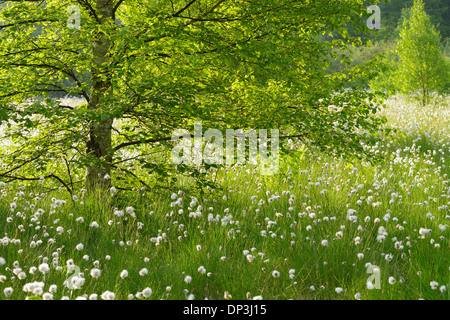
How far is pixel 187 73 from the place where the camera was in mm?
5258

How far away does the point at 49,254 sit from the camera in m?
3.82

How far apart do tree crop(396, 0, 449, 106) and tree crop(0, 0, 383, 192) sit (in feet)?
61.4

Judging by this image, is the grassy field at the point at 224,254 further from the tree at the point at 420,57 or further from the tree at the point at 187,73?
the tree at the point at 420,57

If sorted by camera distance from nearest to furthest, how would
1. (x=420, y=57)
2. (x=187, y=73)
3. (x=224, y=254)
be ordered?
(x=224, y=254) → (x=187, y=73) → (x=420, y=57)

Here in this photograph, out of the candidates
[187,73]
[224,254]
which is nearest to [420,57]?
[187,73]

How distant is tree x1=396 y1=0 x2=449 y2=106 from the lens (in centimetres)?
2156

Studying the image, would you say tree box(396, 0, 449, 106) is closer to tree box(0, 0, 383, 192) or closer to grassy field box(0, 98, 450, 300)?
tree box(0, 0, 383, 192)

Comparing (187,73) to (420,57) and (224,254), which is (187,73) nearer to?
(224,254)

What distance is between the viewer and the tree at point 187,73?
195 inches

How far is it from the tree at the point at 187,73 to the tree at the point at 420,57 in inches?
736

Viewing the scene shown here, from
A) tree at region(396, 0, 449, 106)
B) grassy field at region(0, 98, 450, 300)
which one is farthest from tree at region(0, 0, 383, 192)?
tree at region(396, 0, 449, 106)

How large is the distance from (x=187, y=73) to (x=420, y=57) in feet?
69.0

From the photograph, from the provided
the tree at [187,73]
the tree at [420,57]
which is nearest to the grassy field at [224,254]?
the tree at [187,73]
